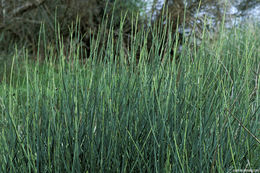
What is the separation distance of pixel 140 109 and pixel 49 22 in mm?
4003

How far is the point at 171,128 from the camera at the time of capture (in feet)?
3.39

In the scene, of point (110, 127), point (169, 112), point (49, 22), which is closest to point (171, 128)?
point (169, 112)

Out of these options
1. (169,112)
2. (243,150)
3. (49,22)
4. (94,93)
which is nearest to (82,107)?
(94,93)

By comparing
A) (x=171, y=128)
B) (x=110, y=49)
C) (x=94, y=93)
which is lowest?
(x=171, y=128)

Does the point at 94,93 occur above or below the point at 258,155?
above

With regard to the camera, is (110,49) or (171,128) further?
(110,49)

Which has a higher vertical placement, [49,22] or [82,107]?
[49,22]

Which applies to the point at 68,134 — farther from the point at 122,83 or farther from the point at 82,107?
the point at 122,83

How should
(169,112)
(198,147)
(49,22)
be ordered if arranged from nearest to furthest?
(198,147) → (169,112) → (49,22)

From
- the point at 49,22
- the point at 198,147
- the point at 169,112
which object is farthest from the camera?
the point at 49,22

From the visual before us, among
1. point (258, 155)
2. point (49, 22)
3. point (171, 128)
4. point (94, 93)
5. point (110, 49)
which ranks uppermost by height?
point (49, 22)

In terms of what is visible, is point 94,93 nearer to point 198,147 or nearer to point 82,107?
point 82,107

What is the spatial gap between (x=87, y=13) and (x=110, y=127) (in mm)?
4115

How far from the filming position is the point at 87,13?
4.80m
